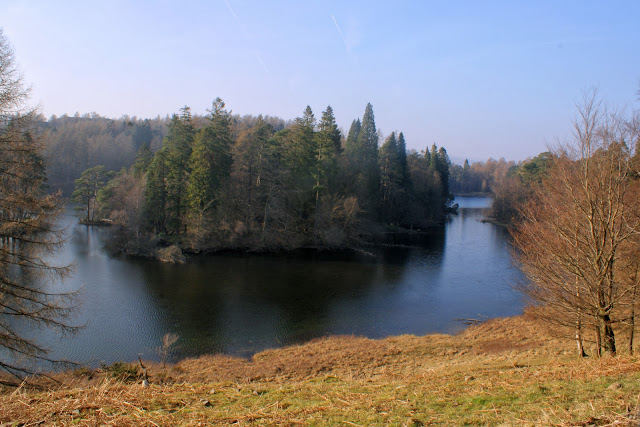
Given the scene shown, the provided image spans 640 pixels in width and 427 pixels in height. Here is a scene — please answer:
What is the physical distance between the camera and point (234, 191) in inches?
1463

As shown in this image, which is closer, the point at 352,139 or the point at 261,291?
the point at 261,291

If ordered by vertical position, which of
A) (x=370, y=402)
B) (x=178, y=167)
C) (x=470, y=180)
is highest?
(x=470, y=180)

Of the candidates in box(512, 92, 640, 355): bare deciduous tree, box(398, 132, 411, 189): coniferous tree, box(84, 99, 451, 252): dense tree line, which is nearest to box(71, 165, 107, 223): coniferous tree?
box(84, 99, 451, 252): dense tree line

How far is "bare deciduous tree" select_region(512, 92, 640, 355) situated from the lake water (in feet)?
24.8

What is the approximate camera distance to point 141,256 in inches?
1268

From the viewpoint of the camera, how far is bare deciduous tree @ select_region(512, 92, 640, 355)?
7.48m

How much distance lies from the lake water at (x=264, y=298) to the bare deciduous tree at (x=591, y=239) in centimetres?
756

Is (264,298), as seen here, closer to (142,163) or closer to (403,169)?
(142,163)

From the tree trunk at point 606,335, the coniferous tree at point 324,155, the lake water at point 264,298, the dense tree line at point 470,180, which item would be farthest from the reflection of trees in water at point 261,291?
the dense tree line at point 470,180

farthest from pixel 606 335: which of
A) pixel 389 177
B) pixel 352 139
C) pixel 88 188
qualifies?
pixel 88 188

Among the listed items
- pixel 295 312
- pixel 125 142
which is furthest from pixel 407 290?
pixel 125 142

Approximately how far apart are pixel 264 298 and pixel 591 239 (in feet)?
58.2

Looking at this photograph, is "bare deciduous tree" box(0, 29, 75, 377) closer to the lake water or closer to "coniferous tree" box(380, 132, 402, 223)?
the lake water

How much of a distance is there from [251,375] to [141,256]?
25.2 metres
